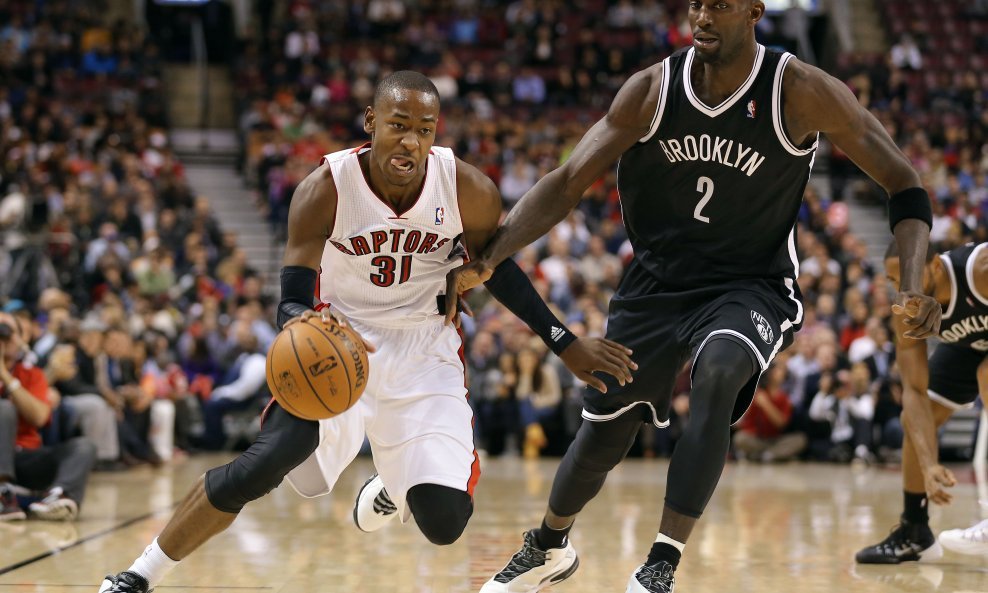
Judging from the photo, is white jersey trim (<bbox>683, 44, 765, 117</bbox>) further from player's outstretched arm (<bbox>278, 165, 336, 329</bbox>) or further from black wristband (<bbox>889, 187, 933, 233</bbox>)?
player's outstretched arm (<bbox>278, 165, 336, 329</bbox>)

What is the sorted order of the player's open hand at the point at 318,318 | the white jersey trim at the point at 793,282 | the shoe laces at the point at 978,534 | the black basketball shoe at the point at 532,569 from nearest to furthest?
the player's open hand at the point at 318,318
the white jersey trim at the point at 793,282
the black basketball shoe at the point at 532,569
the shoe laces at the point at 978,534

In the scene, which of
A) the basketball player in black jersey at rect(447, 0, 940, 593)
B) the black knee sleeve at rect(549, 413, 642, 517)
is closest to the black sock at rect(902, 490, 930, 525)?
the basketball player in black jersey at rect(447, 0, 940, 593)

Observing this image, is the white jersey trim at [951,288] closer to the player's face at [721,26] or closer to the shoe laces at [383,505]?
the player's face at [721,26]

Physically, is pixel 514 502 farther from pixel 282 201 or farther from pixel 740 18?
pixel 282 201

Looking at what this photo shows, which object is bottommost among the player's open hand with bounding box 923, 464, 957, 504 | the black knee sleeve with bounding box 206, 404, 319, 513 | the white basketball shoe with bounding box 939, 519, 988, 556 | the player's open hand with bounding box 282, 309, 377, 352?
the white basketball shoe with bounding box 939, 519, 988, 556

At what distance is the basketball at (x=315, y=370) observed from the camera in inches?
151

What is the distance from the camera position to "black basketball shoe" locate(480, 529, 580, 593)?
450cm

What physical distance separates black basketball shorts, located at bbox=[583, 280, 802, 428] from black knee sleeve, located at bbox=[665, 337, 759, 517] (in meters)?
0.14

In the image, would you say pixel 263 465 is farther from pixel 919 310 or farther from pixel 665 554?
pixel 919 310

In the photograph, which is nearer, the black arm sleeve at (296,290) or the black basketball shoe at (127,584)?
the black basketball shoe at (127,584)

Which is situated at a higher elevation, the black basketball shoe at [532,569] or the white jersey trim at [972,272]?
the white jersey trim at [972,272]

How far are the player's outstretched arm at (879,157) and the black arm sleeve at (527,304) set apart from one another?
107 centimetres

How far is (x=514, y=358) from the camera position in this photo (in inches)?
472

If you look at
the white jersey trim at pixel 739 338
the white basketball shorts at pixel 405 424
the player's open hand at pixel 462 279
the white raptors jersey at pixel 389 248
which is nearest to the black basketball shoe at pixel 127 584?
the white basketball shorts at pixel 405 424
